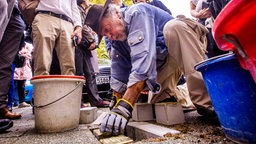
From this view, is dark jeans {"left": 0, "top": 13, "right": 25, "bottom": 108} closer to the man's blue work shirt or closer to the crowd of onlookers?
the crowd of onlookers

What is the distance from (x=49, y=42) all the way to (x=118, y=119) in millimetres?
1224

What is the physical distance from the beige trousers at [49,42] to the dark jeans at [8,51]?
411 millimetres

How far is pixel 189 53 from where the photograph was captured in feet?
5.39

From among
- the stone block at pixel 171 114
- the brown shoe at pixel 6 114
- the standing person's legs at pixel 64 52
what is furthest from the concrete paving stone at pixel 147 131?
the brown shoe at pixel 6 114

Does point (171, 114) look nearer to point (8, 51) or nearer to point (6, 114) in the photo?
point (8, 51)

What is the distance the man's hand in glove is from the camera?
1415 millimetres

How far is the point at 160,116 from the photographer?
5.94ft

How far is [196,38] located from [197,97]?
481mm

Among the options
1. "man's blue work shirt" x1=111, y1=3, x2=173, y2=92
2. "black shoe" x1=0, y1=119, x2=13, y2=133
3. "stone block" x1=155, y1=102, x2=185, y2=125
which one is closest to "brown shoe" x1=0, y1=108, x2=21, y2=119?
"black shoe" x1=0, y1=119, x2=13, y2=133

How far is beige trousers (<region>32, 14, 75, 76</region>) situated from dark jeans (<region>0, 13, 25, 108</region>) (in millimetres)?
411

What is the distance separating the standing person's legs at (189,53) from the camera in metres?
1.57

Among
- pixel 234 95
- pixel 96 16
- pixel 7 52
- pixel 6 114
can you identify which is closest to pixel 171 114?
pixel 234 95

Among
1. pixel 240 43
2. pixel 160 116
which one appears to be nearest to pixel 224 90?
pixel 240 43

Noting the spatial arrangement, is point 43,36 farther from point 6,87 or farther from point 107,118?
point 107,118
